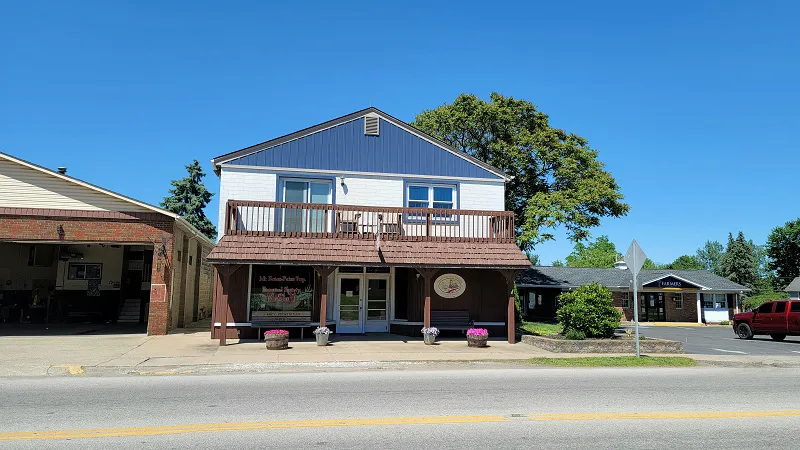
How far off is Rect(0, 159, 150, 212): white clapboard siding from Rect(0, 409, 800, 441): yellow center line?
13.3m

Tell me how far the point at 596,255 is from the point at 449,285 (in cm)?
6939

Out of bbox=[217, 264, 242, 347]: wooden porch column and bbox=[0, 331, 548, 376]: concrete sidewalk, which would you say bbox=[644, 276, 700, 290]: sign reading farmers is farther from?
bbox=[217, 264, 242, 347]: wooden porch column

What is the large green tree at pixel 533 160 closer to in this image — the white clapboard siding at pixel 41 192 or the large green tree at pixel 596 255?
the white clapboard siding at pixel 41 192

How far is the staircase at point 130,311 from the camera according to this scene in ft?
81.0

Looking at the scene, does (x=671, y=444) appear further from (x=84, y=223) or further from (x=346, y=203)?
(x=84, y=223)

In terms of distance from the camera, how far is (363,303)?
19.5 m

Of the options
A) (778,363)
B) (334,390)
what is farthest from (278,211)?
(778,363)

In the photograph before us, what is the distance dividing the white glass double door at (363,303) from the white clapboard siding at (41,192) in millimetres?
8146

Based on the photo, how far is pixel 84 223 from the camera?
17.7 metres

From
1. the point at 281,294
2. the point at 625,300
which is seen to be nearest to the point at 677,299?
the point at 625,300

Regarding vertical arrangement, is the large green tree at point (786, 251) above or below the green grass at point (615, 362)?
above

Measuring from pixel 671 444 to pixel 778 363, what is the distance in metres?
11.1

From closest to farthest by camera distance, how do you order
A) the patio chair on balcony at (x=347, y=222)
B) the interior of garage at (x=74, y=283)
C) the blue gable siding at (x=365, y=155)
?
the patio chair on balcony at (x=347, y=222) < the blue gable siding at (x=365, y=155) < the interior of garage at (x=74, y=283)

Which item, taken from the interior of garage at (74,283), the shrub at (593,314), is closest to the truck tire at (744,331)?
the shrub at (593,314)
